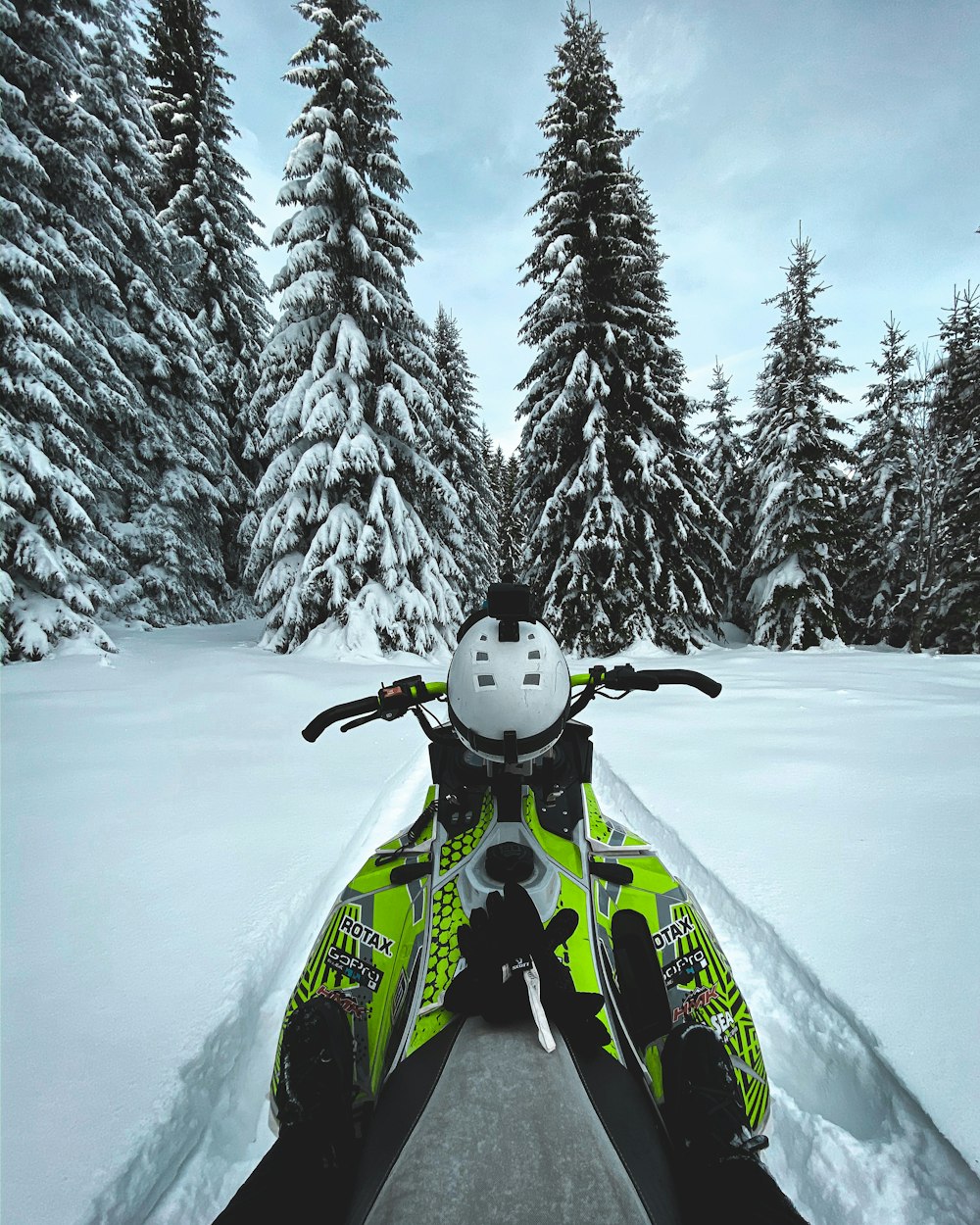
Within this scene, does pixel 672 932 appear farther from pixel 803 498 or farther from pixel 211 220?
pixel 211 220

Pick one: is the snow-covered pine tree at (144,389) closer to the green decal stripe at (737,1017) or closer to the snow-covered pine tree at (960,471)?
the green decal stripe at (737,1017)

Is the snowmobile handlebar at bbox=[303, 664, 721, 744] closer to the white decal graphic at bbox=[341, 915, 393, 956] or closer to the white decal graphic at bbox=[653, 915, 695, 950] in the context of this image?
the white decal graphic at bbox=[341, 915, 393, 956]

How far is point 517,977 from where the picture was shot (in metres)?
1.06

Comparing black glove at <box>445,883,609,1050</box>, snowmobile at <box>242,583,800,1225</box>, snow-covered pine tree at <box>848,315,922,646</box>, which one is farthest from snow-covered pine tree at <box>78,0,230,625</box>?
snow-covered pine tree at <box>848,315,922,646</box>

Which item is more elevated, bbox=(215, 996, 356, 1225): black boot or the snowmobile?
the snowmobile

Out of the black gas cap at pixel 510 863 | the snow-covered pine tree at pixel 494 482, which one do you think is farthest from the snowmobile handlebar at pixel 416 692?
the snow-covered pine tree at pixel 494 482

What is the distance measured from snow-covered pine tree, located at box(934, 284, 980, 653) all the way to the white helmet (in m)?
18.6

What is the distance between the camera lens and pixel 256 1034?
76.4 inches

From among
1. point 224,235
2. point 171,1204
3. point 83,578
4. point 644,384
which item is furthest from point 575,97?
point 171,1204

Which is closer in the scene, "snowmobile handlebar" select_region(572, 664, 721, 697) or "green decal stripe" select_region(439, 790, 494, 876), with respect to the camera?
"green decal stripe" select_region(439, 790, 494, 876)

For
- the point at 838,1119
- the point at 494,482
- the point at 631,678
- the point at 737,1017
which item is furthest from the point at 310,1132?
the point at 494,482

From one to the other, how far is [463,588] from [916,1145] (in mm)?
15563

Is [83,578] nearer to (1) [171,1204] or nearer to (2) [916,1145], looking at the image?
(1) [171,1204]

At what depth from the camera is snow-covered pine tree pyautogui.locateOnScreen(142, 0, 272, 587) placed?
1515cm
